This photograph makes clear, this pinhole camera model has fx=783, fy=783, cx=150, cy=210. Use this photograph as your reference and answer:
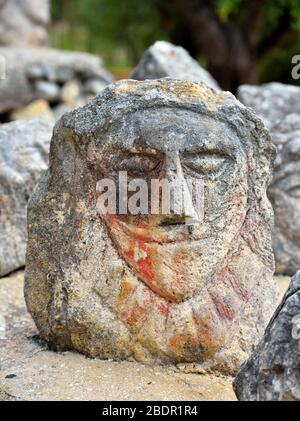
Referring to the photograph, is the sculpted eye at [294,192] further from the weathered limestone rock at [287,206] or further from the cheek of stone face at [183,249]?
the cheek of stone face at [183,249]

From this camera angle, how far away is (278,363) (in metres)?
2.19

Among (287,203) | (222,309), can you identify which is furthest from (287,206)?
(222,309)

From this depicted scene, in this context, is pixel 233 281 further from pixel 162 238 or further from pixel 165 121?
pixel 165 121

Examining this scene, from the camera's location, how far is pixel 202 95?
302 centimetres

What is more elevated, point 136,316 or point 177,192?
point 177,192

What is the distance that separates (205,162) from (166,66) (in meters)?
2.30

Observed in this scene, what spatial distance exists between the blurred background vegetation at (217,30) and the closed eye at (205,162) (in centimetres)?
621

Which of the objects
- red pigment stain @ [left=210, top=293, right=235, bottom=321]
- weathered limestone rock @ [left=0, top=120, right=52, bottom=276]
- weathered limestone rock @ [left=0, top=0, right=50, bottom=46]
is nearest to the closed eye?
red pigment stain @ [left=210, top=293, right=235, bottom=321]

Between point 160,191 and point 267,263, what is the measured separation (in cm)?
57

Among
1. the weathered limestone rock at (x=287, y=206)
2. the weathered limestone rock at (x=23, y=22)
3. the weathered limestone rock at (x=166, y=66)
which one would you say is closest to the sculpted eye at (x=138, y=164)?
the weathered limestone rock at (x=287, y=206)

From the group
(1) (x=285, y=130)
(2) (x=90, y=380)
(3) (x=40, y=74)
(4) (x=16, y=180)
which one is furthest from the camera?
(3) (x=40, y=74)

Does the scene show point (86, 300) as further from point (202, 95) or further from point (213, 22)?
point (213, 22)

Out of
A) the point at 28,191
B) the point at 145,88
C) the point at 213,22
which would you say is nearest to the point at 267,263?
the point at 145,88

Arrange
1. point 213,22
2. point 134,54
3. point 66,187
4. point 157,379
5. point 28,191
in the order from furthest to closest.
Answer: point 134,54
point 213,22
point 28,191
point 66,187
point 157,379
